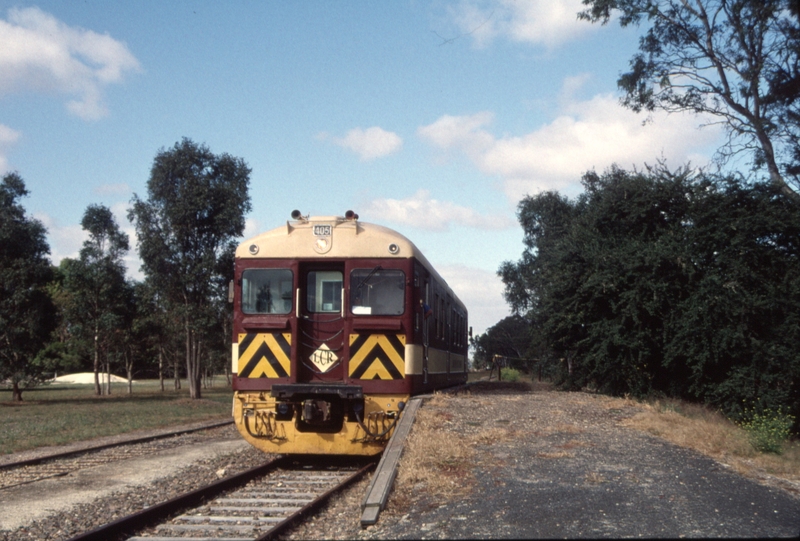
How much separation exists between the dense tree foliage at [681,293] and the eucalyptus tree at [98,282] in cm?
2185

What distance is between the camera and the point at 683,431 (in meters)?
11.2

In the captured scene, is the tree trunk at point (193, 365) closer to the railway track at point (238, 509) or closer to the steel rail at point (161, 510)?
the railway track at point (238, 509)

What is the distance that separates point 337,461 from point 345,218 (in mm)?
3877

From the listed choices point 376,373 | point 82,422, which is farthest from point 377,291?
point 82,422

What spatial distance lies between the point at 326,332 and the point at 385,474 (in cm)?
376

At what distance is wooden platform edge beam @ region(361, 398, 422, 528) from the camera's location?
6574 millimetres

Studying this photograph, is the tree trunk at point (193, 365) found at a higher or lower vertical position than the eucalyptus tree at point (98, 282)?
lower

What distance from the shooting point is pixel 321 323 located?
11.3 meters

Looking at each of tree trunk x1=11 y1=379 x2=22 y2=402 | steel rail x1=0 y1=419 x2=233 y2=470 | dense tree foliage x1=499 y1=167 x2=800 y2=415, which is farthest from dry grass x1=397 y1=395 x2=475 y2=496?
tree trunk x1=11 y1=379 x2=22 y2=402

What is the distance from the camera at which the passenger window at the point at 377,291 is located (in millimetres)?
11102

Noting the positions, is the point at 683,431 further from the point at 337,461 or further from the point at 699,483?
the point at 337,461

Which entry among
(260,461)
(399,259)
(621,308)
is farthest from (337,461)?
(621,308)

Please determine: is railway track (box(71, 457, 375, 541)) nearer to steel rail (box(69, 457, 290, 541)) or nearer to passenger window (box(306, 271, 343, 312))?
steel rail (box(69, 457, 290, 541))

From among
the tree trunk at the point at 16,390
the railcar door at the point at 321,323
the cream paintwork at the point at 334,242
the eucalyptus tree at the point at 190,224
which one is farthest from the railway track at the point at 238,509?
the tree trunk at the point at 16,390
